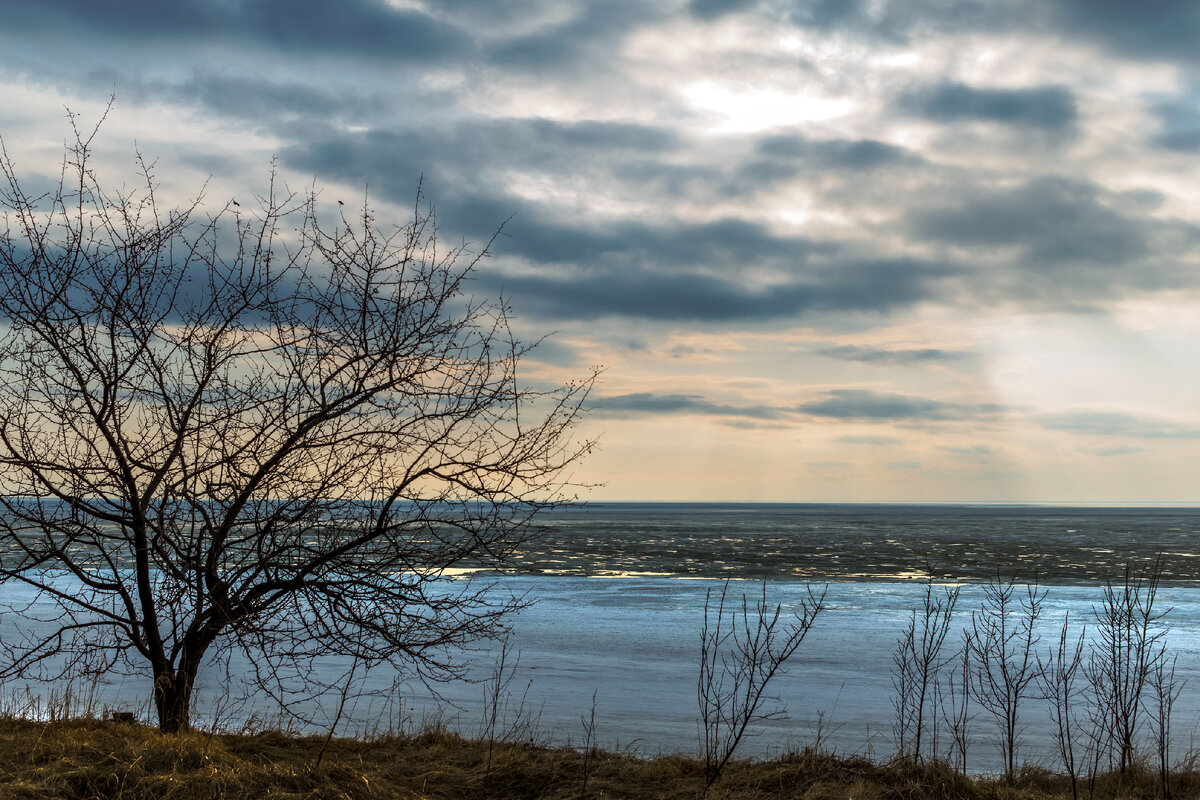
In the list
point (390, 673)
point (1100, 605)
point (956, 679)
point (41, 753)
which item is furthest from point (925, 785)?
point (1100, 605)

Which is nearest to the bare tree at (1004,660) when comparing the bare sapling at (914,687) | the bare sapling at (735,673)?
the bare sapling at (914,687)

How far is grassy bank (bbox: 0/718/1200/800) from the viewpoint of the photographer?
591 centimetres

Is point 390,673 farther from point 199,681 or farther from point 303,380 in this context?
point 303,380

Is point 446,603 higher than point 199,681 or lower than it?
higher

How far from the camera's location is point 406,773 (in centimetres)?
739

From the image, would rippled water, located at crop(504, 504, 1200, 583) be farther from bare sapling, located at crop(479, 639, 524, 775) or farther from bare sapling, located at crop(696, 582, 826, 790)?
bare sapling, located at crop(479, 639, 524, 775)

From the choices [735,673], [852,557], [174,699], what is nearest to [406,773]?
[174,699]

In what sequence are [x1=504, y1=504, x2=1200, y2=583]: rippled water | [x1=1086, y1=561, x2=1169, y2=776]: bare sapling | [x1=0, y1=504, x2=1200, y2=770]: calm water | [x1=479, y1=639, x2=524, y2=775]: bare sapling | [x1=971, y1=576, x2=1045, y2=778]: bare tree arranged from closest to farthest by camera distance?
[x1=1086, y1=561, x2=1169, y2=776]: bare sapling < [x1=971, y1=576, x2=1045, y2=778]: bare tree < [x1=479, y1=639, x2=524, y2=775]: bare sapling < [x1=0, y1=504, x2=1200, y2=770]: calm water < [x1=504, y1=504, x2=1200, y2=583]: rippled water

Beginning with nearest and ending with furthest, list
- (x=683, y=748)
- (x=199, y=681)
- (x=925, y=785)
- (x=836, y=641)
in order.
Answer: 1. (x=925, y=785)
2. (x=683, y=748)
3. (x=199, y=681)
4. (x=836, y=641)

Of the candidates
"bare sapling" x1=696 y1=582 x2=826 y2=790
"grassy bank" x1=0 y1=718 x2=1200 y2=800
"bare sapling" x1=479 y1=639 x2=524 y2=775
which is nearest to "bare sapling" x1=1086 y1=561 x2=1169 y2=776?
"grassy bank" x1=0 y1=718 x2=1200 y2=800

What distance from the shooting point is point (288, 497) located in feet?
24.3

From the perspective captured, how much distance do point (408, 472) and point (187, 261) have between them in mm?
2422

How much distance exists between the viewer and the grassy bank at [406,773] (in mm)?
5910

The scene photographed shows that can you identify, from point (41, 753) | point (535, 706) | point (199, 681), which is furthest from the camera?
point (199, 681)
